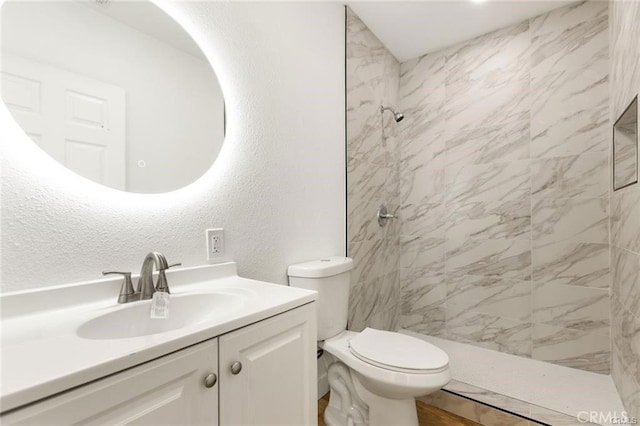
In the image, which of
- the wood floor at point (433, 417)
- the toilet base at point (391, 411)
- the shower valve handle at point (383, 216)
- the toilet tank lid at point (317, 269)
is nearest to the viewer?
the toilet base at point (391, 411)

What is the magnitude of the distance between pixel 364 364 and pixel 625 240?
1.44m

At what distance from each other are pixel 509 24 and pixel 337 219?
6.27 feet

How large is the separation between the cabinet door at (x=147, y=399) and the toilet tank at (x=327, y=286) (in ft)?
2.54


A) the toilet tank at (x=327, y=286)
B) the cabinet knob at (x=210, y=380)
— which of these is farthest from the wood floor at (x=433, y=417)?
the cabinet knob at (x=210, y=380)

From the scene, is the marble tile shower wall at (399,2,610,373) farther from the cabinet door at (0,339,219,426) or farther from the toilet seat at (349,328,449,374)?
the cabinet door at (0,339,219,426)

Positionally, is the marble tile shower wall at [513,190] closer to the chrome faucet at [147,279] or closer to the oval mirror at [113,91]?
the oval mirror at [113,91]

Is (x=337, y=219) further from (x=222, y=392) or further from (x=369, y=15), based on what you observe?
(x=369, y=15)

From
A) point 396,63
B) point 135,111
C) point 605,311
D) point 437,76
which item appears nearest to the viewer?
point 135,111

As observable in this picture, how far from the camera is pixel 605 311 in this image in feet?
6.06

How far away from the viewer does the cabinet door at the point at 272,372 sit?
706 millimetres

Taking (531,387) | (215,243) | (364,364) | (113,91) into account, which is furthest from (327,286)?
(531,387)

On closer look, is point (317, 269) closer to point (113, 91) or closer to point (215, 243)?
point (215, 243)

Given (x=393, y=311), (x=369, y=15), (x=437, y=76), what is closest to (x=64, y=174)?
(x=369, y=15)

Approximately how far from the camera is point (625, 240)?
1492mm
